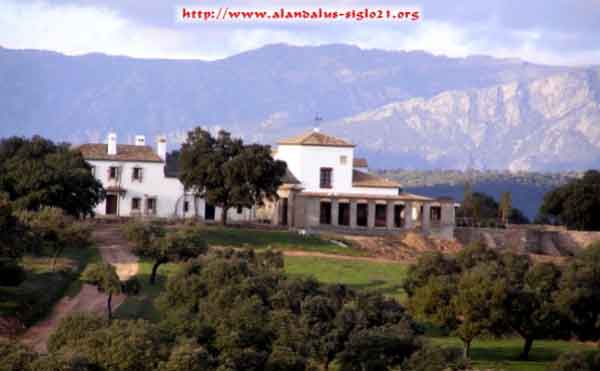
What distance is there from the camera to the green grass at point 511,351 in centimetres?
4138

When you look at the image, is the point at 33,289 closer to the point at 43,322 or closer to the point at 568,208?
the point at 43,322

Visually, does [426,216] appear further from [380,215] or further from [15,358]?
[15,358]

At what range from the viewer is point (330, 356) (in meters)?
36.1

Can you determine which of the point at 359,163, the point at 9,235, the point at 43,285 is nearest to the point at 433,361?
the point at 9,235

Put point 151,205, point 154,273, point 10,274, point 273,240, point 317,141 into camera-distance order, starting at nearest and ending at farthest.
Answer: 1. point 10,274
2. point 154,273
3. point 273,240
4. point 151,205
5. point 317,141

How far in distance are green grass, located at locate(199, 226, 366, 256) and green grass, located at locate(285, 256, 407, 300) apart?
3.06 m

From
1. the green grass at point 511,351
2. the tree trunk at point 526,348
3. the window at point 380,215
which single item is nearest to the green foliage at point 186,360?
the green grass at point 511,351

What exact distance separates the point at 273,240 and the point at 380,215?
44.0 ft

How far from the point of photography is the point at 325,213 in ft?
240

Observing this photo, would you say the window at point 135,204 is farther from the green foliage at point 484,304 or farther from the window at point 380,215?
the green foliage at point 484,304

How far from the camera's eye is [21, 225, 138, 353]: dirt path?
121ft

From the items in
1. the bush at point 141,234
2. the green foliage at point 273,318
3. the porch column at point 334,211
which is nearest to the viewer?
the green foliage at point 273,318

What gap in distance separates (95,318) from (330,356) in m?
8.10

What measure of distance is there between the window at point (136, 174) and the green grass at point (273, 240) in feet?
30.8
